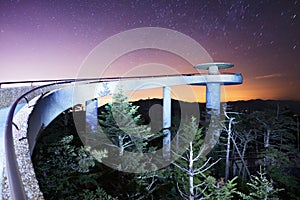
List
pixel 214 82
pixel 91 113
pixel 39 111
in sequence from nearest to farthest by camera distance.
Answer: pixel 39 111
pixel 91 113
pixel 214 82

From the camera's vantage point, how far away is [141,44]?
17.9m

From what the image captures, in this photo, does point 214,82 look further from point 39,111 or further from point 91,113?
point 39,111

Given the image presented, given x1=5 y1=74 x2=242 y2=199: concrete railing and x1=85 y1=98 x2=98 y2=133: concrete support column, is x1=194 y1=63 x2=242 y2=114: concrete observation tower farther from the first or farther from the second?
x1=85 y1=98 x2=98 y2=133: concrete support column

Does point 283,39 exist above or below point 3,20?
above

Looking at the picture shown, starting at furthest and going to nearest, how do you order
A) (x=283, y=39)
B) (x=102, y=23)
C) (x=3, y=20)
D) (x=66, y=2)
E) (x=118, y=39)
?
(x=283, y=39) < (x=118, y=39) < (x=102, y=23) < (x=66, y=2) < (x=3, y=20)

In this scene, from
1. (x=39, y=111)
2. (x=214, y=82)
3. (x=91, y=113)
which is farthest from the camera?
(x=214, y=82)

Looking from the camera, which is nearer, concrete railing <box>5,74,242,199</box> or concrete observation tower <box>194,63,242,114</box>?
concrete railing <box>5,74,242,199</box>

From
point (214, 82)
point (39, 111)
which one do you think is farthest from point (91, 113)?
point (214, 82)

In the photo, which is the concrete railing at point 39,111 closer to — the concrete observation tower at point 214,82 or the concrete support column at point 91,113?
the concrete observation tower at point 214,82

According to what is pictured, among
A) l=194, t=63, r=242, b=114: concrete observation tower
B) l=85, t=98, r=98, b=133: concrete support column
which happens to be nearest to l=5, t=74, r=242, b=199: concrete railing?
l=194, t=63, r=242, b=114: concrete observation tower

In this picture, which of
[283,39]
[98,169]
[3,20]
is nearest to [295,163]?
[283,39]

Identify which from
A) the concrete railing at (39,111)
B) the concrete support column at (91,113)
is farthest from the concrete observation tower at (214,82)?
the concrete support column at (91,113)

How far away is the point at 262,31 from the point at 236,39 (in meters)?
1.95

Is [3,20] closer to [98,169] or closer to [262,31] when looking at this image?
[98,169]
